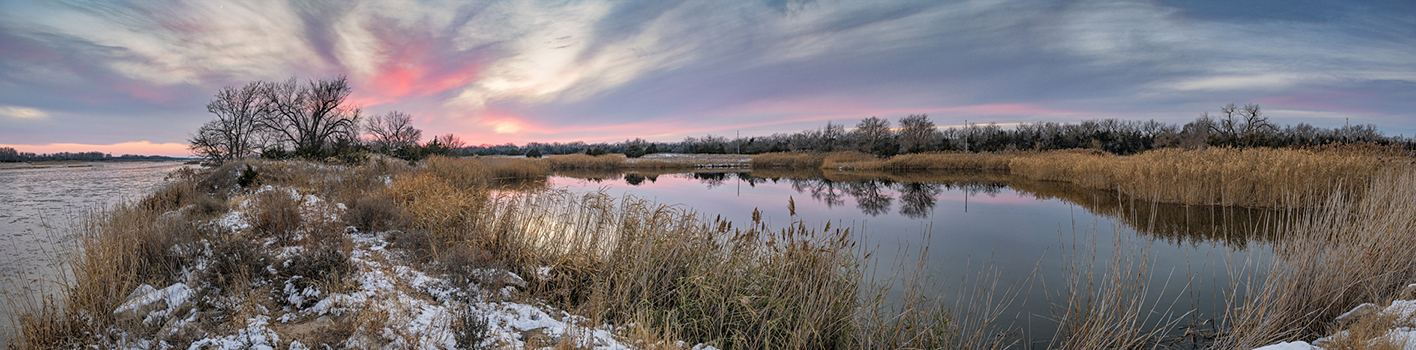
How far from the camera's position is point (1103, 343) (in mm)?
3697

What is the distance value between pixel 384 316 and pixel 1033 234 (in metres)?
10.1

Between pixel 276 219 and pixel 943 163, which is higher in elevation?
pixel 276 219

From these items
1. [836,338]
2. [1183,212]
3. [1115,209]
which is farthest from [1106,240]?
[836,338]

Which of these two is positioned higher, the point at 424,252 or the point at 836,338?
the point at 424,252

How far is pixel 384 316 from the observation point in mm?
3717

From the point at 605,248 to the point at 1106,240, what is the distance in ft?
27.6

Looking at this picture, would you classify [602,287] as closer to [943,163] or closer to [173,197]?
[173,197]

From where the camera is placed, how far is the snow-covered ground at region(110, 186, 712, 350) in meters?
3.44

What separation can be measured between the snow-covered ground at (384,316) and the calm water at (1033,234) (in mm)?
2970

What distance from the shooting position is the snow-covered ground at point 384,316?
3438 millimetres

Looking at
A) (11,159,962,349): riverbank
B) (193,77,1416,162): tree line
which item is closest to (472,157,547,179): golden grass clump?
(193,77,1416,162): tree line

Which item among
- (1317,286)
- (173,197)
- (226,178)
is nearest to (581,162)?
(226,178)

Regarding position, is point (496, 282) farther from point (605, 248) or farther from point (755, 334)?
point (755, 334)

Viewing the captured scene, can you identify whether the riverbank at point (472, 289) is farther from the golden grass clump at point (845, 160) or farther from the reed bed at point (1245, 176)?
the golden grass clump at point (845, 160)
